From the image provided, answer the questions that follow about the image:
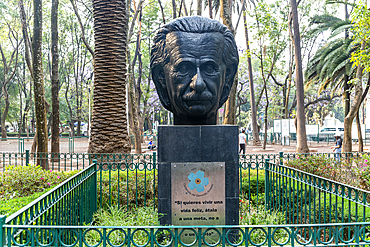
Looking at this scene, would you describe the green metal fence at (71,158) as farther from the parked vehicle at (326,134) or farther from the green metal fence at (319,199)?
the parked vehicle at (326,134)

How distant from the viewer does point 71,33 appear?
95.0 ft

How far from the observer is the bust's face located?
4133 mm

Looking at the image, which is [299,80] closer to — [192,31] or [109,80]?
[109,80]

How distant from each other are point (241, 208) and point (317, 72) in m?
15.3

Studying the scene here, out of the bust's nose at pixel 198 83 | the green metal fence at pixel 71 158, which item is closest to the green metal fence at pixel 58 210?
the green metal fence at pixel 71 158

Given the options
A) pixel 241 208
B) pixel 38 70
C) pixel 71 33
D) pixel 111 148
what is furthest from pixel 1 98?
pixel 241 208

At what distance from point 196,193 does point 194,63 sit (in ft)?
6.03

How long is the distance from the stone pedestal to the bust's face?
1.25ft

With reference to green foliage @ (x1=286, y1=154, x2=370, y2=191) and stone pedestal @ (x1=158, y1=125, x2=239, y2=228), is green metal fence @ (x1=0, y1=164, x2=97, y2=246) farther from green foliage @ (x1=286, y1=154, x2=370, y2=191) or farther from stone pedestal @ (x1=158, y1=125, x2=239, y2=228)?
green foliage @ (x1=286, y1=154, x2=370, y2=191)

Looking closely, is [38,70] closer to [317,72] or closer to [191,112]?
[191,112]

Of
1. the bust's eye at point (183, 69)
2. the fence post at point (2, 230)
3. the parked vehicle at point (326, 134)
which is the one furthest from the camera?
the parked vehicle at point (326, 134)

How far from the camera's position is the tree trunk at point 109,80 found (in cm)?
855

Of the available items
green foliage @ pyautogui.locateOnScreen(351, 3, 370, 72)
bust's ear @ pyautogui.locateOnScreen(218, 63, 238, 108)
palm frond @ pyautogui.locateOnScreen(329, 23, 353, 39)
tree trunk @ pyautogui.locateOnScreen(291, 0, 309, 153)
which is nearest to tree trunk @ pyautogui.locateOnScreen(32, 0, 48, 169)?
bust's ear @ pyautogui.locateOnScreen(218, 63, 238, 108)

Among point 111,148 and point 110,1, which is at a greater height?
point 110,1
